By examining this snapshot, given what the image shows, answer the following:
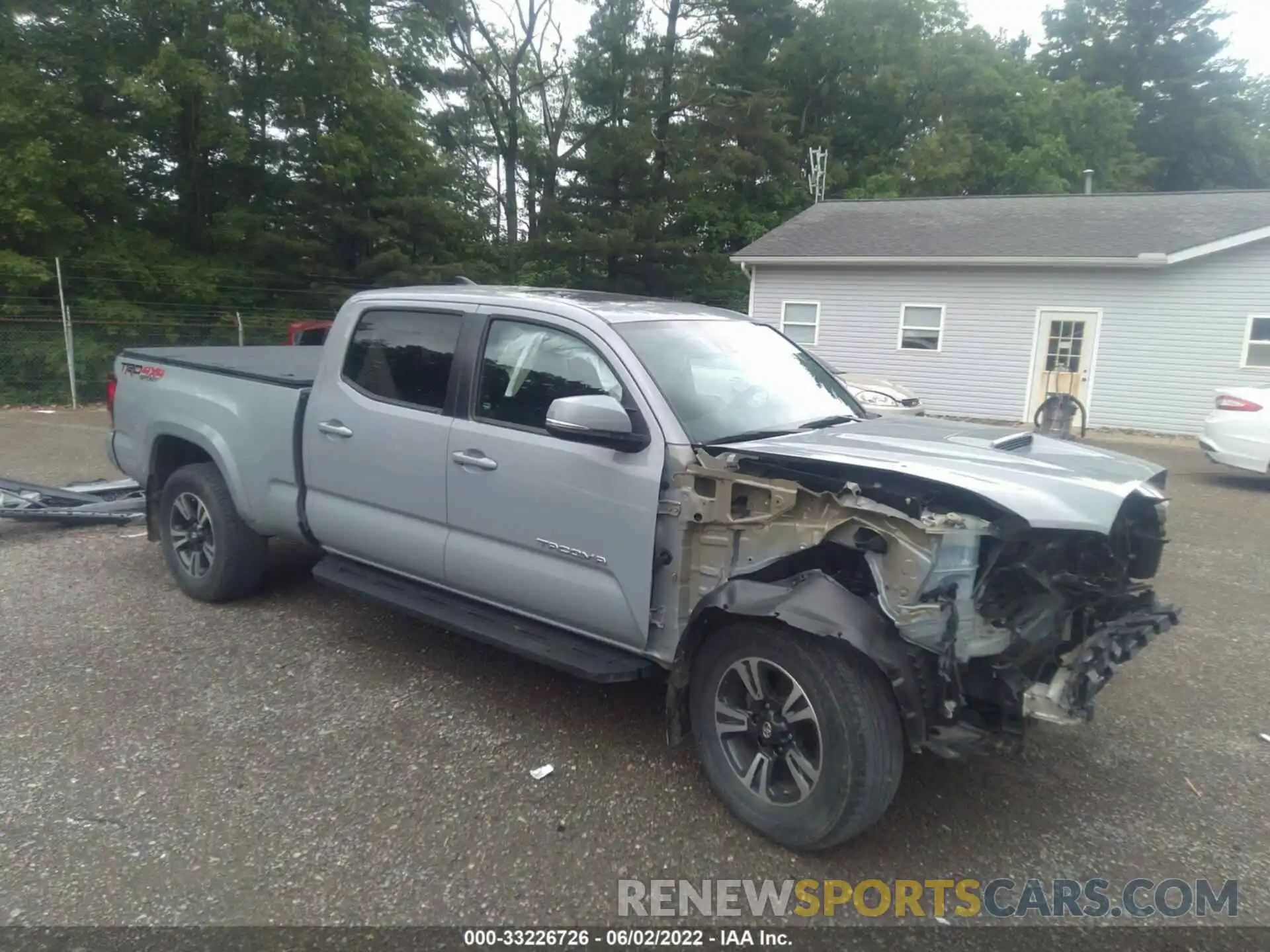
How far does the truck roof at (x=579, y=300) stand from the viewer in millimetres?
4105

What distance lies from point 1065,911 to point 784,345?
2.79m

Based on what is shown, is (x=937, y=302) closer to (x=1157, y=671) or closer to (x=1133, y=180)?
(x=1157, y=671)

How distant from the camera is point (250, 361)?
592 cm

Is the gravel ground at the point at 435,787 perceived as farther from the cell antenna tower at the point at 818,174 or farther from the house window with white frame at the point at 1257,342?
the cell antenna tower at the point at 818,174

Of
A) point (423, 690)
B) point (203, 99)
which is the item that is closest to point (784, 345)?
point (423, 690)

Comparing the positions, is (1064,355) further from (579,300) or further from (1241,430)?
(579,300)

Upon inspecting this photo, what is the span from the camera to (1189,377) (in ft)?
52.9

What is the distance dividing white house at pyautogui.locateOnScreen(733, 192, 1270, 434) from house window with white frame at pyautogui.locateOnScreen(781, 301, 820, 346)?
32mm

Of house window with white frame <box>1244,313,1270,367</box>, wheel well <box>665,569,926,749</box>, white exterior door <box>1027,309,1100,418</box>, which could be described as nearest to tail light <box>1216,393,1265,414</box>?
house window with white frame <box>1244,313,1270,367</box>

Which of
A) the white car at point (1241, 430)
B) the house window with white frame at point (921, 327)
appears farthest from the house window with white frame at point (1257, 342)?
the white car at point (1241, 430)

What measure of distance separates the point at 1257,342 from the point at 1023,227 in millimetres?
4725

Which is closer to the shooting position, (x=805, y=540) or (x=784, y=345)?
(x=805, y=540)

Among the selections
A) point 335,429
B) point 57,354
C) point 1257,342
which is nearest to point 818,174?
point 1257,342

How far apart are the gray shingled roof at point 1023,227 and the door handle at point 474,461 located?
A: 15.4 metres
